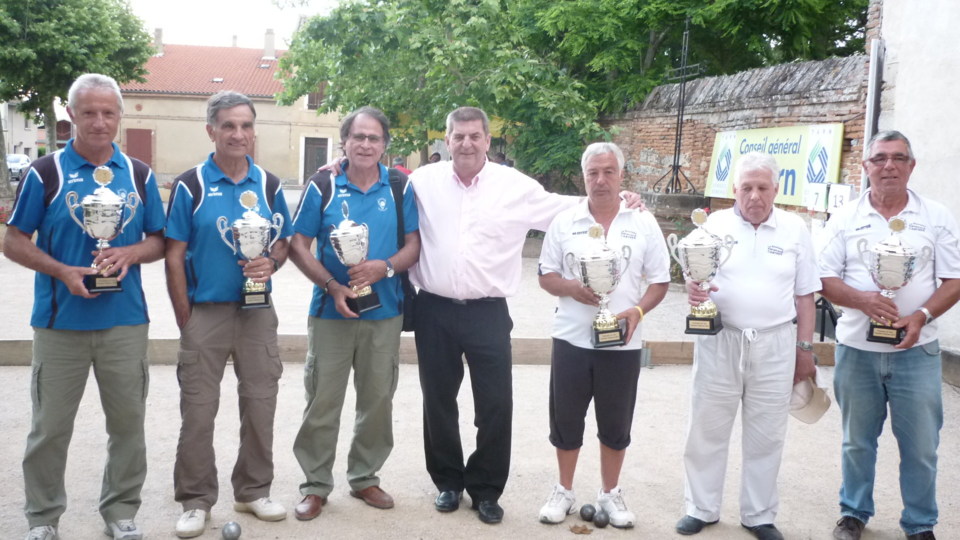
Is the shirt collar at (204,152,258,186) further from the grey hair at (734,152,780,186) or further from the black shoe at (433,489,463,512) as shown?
the grey hair at (734,152,780,186)

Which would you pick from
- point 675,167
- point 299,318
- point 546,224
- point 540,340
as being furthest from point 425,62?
point 546,224

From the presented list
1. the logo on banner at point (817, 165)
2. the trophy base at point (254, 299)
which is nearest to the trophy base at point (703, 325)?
the trophy base at point (254, 299)

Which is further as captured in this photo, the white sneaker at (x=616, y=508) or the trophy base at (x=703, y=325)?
the white sneaker at (x=616, y=508)

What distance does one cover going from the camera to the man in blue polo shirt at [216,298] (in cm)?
385

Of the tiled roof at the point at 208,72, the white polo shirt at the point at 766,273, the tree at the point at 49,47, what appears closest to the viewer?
the white polo shirt at the point at 766,273

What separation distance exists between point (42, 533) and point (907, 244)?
3994mm

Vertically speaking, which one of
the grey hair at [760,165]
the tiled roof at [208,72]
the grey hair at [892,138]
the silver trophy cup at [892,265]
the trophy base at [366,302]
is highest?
the tiled roof at [208,72]

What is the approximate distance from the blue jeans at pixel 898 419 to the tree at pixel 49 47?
21055 millimetres

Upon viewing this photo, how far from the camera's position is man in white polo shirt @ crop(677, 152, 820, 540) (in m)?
3.89

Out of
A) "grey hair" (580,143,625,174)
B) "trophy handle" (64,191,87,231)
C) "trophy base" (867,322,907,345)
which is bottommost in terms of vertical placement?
"trophy base" (867,322,907,345)

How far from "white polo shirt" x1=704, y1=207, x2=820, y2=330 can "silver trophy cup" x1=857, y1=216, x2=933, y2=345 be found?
0.26m

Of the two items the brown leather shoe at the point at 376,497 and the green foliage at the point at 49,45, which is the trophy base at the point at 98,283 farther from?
the green foliage at the point at 49,45

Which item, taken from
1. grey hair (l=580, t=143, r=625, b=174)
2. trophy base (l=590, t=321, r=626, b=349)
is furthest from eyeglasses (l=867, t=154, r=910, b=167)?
trophy base (l=590, t=321, r=626, b=349)

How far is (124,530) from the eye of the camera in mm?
3803
